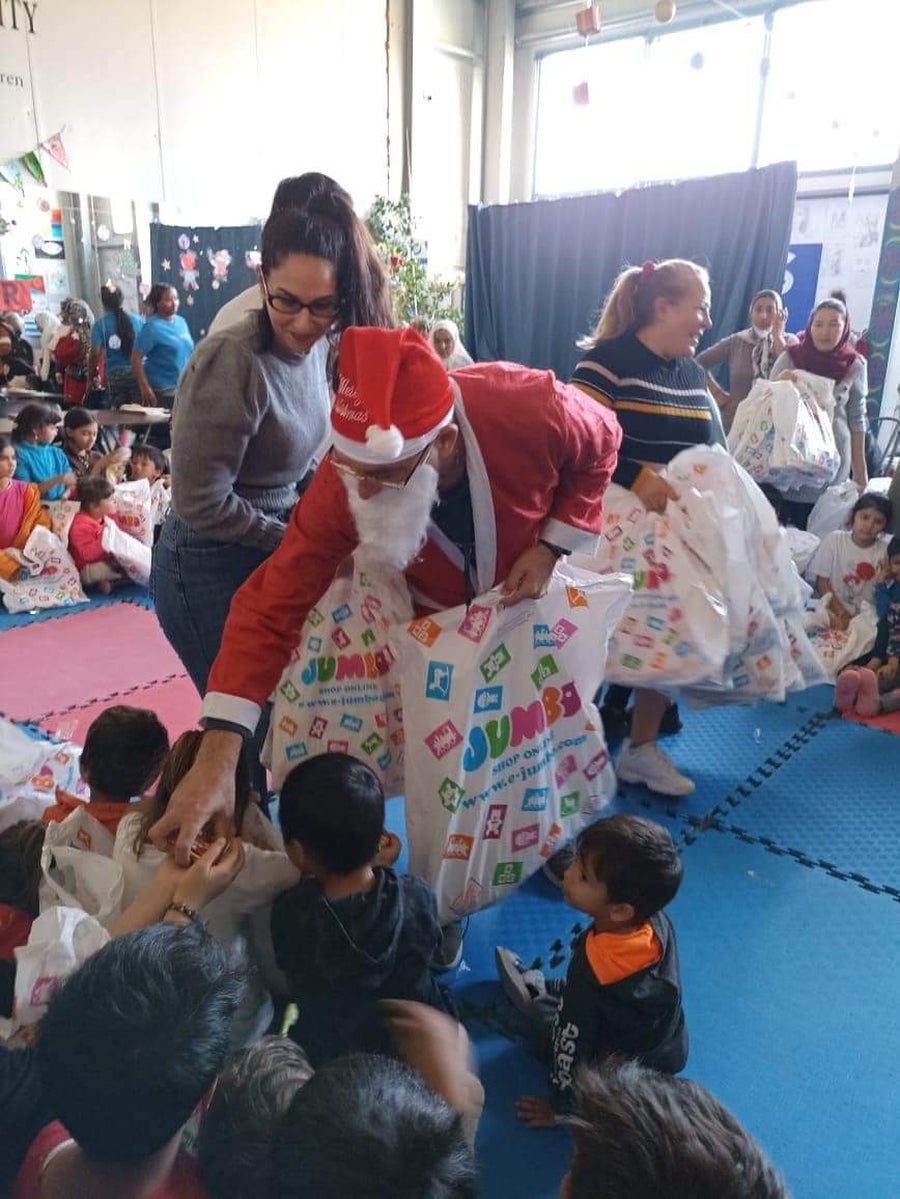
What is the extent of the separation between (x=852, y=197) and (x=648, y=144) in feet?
7.18

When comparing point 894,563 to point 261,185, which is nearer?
point 894,563

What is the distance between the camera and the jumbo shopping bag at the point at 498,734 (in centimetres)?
144

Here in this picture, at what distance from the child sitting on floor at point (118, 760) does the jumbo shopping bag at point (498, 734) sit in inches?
21.9

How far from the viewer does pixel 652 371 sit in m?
2.31

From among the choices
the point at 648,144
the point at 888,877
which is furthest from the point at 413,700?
the point at 648,144

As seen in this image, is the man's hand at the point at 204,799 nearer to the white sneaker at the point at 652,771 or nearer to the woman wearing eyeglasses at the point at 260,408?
the woman wearing eyeglasses at the point at 260,408

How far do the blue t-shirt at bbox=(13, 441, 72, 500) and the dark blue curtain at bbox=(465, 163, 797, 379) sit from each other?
5.29 meters

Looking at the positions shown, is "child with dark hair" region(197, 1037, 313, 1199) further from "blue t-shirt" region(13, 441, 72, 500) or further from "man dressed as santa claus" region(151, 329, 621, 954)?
"blue t-shirt" region(13, 441, 72, 500)

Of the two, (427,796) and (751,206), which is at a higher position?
(751,206)

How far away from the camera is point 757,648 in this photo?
7.52 ft

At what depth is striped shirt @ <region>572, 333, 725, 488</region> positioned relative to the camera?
2.31 metres

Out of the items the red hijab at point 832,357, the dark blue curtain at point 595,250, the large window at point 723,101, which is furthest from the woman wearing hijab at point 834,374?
the large window at point 723,101

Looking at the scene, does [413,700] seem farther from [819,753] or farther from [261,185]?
[261,185]

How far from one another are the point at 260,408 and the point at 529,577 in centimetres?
56
